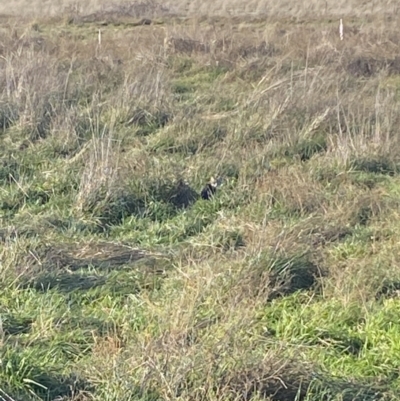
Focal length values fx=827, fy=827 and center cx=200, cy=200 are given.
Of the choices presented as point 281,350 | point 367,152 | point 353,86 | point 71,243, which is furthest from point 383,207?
point 353,86

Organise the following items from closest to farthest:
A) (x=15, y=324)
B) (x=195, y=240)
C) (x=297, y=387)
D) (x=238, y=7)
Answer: (x=297, y=387)
(x=15, y=324)
(x=195, y=240)
(x=238, y=7)

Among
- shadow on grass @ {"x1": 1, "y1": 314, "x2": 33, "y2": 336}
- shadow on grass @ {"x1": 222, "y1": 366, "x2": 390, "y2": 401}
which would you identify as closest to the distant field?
shadow on grass @ {"x1": 1, "y1": 314, "x2": 33, "y2": 336}

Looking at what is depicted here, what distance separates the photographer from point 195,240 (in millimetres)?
5387

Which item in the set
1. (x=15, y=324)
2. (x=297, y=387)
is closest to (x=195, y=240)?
(x=15, y=324)

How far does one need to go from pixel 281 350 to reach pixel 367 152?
410 cm

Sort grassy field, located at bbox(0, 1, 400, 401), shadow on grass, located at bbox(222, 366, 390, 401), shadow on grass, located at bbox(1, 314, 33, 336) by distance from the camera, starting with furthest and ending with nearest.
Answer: shadow on grass, located at bbox(1, 314, 33, 336), grassy field, located at bbox(0, 1, 400, 401), shadow on grass, located at bbox(222, 366, 390, 401)

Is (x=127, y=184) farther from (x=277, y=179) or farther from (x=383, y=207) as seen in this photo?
(x=383, y=207)

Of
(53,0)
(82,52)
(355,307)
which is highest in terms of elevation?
(355,307)

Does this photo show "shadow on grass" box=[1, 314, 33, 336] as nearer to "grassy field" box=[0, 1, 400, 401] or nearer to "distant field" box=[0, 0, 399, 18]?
"grassy field" box=[0, 1, 400, 401]

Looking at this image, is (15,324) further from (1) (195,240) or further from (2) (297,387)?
(1) (195,240)

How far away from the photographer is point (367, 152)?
7.40m

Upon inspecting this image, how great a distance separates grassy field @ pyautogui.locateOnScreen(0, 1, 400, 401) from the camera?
344cm

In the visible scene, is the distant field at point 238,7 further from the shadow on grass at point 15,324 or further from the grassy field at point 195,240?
the shadow on grass at point 15,324

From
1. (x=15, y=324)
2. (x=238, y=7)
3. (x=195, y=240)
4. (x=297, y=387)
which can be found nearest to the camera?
(x=297, y=387)
